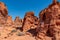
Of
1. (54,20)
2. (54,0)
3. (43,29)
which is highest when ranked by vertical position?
(54,0)

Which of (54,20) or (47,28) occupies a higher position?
(54,20)

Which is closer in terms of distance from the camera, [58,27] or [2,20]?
[58,27]

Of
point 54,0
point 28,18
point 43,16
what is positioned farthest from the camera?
point 28,18

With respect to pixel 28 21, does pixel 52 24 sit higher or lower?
lower

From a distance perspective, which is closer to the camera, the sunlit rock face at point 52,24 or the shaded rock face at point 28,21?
the sunlit rock face at point 52,24

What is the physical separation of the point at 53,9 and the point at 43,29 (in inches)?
102

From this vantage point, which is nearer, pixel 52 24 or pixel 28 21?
pixel 52 24

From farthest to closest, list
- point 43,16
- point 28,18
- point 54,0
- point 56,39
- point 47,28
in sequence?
point 28,18
point 43,16
point 54,0
point 47,28
point 56,39

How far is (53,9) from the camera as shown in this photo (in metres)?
13.2

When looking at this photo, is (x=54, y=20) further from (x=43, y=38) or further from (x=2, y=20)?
(x=2, y=20)

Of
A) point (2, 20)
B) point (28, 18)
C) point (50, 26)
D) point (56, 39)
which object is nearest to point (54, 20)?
point (50, 26)

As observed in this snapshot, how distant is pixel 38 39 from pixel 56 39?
2.33m

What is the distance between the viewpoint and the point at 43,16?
Answer: 15.3 m

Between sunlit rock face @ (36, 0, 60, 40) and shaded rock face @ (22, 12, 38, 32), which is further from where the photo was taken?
shaded rock face @ (22, 12, 38, 32)
